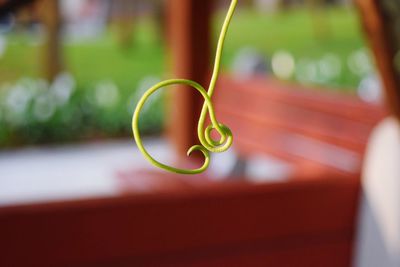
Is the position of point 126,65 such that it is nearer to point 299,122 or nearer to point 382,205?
point 299,122

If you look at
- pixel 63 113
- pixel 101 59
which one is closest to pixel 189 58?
pixel 63 113

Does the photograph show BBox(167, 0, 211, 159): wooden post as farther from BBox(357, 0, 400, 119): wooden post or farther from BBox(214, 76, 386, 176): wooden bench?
BBox(357, 0, 400, 119): wooden post

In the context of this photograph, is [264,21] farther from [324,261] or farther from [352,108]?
[324,261]

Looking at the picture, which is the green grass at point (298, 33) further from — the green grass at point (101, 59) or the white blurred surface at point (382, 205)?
the white blurred surface at point (382, 205)

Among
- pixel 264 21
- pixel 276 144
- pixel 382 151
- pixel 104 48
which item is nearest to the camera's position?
pixel 382 151

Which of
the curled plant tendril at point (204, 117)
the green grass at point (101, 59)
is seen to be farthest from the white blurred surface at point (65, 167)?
the curled plant tendril at point (204, 117)

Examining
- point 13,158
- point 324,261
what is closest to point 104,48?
point 13,158

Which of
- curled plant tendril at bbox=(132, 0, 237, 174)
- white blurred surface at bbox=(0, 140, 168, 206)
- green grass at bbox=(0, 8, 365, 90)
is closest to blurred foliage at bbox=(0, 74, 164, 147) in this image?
white blurred surface at bbox=(0, 140, 168, 206)
